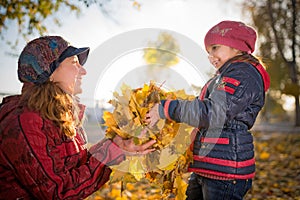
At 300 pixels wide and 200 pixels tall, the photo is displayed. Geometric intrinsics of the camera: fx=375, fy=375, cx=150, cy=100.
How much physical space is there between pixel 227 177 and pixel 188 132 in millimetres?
381

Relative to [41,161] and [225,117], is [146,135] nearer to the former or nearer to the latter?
[225,117]

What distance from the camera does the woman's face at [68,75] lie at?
2414mm

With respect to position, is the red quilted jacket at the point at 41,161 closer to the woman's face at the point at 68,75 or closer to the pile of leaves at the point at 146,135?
the pile of leaves at the point at 146,135

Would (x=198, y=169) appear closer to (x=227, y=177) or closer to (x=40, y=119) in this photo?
(x=227, y=177)

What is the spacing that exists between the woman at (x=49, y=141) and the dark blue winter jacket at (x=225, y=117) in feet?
1.10

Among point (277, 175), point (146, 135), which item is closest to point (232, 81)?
point (146, 135)

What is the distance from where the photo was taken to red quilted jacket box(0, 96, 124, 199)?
2105 mm

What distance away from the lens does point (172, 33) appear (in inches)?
113

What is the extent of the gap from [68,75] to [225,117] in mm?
1044

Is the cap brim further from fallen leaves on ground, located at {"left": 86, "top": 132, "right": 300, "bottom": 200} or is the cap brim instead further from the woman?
fallen leaves on ground, located at {"left": 86, "top": 132, "right": 300, "bottom": 200}

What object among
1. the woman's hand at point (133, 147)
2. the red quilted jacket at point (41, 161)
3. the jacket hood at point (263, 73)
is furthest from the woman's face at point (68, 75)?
the jacket hood at point (263, 73)

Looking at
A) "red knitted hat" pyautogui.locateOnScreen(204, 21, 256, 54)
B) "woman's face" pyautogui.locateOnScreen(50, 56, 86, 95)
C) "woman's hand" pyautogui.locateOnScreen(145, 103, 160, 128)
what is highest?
"red knitted hat" pyautogui.locateOnScreen(204, 21, 256, 54)

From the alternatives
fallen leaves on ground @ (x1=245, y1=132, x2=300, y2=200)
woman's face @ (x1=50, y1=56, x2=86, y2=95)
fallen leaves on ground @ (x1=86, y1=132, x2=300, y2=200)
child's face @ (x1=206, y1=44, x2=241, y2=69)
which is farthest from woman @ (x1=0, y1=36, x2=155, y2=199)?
fallen leaves on ground @ (x1=245, y1=132, x2=300, y2=200)

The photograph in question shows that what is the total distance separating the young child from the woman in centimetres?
36
